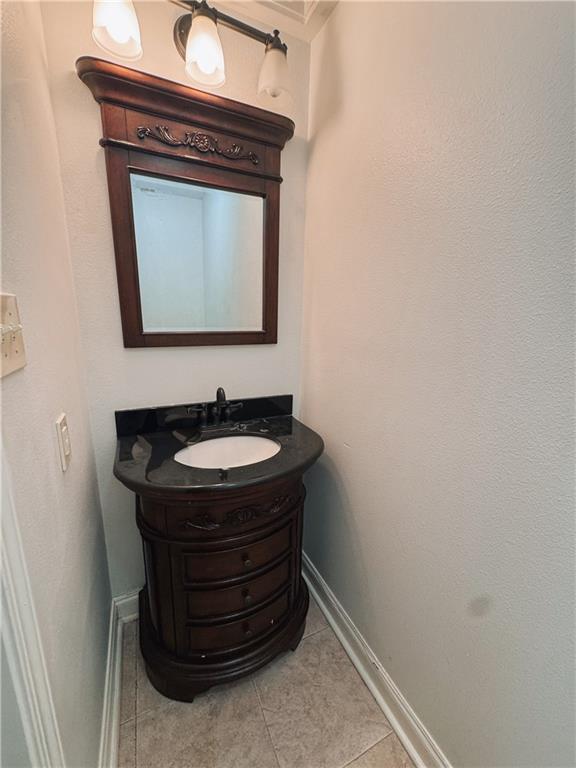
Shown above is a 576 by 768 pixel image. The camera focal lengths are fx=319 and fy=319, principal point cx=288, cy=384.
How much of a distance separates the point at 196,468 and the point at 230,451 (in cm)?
30

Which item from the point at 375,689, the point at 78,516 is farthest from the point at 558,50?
the point at 375,689

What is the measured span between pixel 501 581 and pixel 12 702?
0.90 meters

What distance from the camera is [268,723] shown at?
3.42ft

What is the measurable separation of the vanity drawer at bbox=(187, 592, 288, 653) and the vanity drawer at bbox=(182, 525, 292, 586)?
0.19 m

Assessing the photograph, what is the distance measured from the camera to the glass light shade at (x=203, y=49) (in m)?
0.92

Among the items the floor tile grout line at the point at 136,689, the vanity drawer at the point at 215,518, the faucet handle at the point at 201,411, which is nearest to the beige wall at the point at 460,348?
the vanity drawer at the point at 215,518

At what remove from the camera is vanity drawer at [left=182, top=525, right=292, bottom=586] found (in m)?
0.97

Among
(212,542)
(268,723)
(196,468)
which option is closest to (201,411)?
(196,468)

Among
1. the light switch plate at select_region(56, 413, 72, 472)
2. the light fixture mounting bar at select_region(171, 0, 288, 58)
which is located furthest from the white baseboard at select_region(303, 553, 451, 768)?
the light fixture mounting bar at select_region(171, 0, 288, 58)

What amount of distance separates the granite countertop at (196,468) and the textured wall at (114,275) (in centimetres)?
14

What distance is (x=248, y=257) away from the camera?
4.29ft

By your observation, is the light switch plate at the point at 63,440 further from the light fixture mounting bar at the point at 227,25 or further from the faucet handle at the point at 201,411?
the light fixture mounting bar at the point at 227,25

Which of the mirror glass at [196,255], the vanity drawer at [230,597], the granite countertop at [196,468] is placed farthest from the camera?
the mirror glass at [196,255]

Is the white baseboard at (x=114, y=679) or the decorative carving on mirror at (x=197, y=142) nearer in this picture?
the white baseboard at (x=114, y=679)
